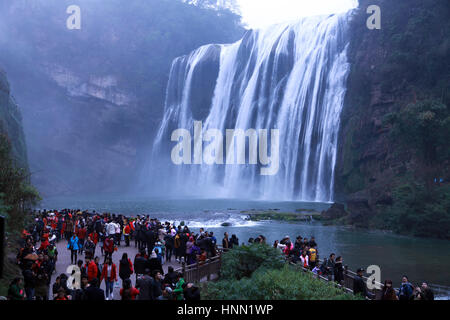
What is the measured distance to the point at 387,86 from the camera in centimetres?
4672

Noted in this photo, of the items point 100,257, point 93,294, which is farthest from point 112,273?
point 100,257

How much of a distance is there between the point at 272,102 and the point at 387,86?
1646cm

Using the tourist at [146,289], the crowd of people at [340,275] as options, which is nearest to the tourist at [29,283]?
the tourist at [146,289]

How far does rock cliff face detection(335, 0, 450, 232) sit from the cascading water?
2304mm

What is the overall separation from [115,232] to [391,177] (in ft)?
103

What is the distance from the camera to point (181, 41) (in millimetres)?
91438

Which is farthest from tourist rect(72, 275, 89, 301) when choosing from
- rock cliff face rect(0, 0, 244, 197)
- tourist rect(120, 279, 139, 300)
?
rock cliff face rect(0, 0, 244, 197)

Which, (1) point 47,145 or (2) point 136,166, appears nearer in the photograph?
(1) point 47,145

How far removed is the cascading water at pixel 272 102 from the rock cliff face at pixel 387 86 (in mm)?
2304

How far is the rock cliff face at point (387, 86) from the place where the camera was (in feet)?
137

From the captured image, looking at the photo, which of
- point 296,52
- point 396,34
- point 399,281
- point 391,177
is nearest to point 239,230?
point 399,281

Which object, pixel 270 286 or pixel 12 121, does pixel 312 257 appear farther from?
pixel 12 121

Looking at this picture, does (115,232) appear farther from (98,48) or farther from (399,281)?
(98,48)

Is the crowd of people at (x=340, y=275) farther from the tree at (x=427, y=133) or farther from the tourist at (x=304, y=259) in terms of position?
the tree at (x=427, y=133)
